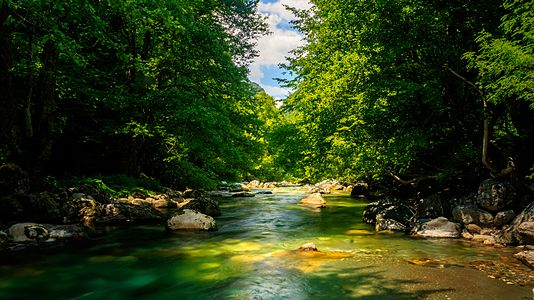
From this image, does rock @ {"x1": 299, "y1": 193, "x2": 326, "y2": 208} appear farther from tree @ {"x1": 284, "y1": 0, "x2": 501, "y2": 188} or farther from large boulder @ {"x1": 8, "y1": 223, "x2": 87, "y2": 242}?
large boulder @ {"x1": 8, "y1": 223, "x2": 87, "y2": 242}

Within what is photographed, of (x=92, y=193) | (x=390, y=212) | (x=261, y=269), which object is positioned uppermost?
(x=92, y=193)

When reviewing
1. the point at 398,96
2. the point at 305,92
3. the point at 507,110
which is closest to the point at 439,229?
the point at 507,110

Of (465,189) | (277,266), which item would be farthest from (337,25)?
(277,266)

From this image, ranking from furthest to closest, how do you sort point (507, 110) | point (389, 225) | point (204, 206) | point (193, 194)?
point (193, 194) → point (204, 206) → point (389, 225) → point (507, 110)

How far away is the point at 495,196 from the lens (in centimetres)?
1080

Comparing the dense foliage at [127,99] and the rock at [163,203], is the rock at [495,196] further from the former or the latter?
the rock at [163,203]

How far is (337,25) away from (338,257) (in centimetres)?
1129

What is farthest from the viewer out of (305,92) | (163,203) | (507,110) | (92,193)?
(305,92)

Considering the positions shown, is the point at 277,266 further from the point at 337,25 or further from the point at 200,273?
the point at 337,25

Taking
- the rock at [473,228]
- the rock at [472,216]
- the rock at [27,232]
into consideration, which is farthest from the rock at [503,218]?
the rock at [27,232]

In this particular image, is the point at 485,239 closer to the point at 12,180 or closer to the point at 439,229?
the point at 439,229

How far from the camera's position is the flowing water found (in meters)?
6.14

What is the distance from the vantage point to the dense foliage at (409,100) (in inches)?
470

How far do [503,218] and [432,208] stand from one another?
98.5 inches
